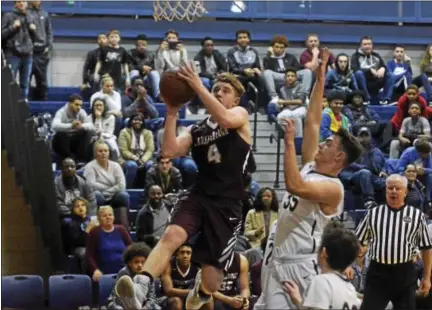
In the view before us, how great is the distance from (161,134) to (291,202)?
617 cm

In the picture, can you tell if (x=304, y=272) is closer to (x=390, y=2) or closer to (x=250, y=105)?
(x=250, y=105)

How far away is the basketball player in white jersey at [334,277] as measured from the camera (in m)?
6.07

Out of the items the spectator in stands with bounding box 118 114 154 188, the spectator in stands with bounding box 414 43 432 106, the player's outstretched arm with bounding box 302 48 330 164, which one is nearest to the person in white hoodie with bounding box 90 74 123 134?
the spectator in stands with bounding box 118 114 154 188

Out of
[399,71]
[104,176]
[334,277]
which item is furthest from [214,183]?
[399,71]

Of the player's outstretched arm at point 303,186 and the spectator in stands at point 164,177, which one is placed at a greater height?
the player's outstretched arm at point 303,186

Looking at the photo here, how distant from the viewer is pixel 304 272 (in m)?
6.91

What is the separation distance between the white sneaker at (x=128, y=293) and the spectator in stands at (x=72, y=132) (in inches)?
236

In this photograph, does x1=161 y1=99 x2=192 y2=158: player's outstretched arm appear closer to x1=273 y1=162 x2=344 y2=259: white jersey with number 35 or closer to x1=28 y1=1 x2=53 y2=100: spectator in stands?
x1=273 y1=162 x2=344 y2=259: white jersey with number 35

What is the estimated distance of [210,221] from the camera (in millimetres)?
7398

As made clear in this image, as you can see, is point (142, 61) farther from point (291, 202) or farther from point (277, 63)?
point (291, 202)

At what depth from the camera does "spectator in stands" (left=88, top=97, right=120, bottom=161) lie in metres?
13.0

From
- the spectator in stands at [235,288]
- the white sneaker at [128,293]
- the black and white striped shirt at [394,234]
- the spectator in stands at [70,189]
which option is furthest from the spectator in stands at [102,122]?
the white sneaker at [128,293]

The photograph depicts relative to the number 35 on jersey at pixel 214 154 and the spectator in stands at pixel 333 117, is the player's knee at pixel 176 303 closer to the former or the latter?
the number 35 on jersey at pixel 214 154

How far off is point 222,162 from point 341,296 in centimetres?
160
